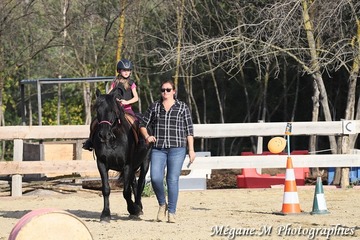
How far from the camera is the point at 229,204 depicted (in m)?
14.0

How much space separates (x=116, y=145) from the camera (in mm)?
11562

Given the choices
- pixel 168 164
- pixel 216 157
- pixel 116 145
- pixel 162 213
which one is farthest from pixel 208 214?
pixel 216 157

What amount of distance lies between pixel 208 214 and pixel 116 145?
182 cm

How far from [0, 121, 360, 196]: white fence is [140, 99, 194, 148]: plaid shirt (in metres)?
4.84

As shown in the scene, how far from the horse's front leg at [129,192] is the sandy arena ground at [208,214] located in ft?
0.55

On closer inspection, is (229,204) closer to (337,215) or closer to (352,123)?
(337,215)

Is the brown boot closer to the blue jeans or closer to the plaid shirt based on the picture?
the blue jeans

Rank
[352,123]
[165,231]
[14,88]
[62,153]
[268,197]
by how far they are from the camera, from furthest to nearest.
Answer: [14,88], [62,153], [352,123], [268,197], [165,231]

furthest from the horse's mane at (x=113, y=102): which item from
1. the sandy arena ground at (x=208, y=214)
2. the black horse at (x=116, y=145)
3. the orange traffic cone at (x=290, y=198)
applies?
the orange traffic cone at (x=290, y=198)

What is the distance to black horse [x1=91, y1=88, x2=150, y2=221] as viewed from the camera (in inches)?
442

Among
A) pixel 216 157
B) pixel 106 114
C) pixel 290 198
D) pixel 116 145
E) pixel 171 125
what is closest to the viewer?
pixel 171 125

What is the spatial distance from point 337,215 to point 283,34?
6253mm

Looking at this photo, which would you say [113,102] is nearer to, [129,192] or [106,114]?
[106,114]

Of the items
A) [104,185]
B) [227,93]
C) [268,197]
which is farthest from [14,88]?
[104,185]
